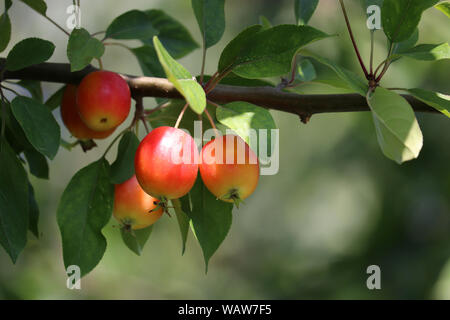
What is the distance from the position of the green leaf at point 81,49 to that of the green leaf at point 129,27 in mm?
233

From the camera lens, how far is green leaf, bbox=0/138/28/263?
72 centimetres

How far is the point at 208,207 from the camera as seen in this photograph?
2.41ft

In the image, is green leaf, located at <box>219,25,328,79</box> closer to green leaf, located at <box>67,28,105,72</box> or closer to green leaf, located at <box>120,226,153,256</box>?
green leaf, located at <box>67,28,105,72</box>

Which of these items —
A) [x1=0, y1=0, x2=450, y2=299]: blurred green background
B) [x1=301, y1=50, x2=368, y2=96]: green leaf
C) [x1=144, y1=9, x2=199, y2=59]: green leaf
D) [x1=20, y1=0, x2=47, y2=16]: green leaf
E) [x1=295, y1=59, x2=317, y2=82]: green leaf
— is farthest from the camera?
[x1=0, y1=0, x2=450, y2=299]: blurred green background

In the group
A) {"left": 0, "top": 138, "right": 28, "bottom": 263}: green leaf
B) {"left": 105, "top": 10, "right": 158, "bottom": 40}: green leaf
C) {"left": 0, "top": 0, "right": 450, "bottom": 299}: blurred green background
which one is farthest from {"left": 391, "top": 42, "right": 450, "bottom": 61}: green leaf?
{"left": 0, "top": 0, "right": 450, "bottom": 299}: blurred green background

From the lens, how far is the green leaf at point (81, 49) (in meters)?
0.67

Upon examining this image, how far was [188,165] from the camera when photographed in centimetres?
62

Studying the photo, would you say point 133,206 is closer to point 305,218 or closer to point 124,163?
point 124,163

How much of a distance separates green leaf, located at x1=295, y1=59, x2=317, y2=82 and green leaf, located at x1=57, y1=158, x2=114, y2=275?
0.39 m

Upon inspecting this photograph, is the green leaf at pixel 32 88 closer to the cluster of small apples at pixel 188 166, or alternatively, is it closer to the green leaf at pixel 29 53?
the green leaf at pixel 29 53

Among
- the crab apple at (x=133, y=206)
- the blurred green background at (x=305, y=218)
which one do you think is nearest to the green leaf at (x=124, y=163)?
the crab apple at (x=133, y=206)

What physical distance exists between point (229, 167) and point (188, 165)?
0.17ft
